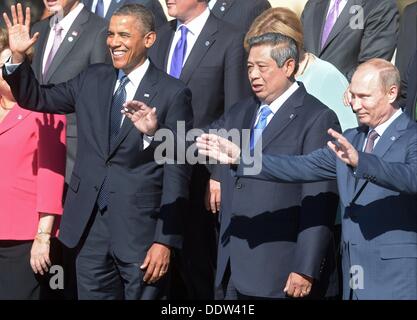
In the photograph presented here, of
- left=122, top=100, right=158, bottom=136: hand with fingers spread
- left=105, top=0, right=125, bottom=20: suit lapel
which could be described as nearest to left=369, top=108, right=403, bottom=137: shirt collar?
left=122, top=100, right=158, bottom=136: hand with fingers spread

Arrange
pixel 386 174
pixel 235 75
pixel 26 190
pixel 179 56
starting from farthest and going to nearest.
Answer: pixel 179 56 < pixel 235 75 < pixel 26 190 < pixel 386 174

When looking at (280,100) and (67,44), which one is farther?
(67,44)

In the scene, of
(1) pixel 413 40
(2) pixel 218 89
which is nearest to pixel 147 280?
(2) pixel 218 89

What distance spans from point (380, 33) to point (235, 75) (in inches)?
41.1

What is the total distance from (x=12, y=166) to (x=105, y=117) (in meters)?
0.71

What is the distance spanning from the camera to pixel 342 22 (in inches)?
313

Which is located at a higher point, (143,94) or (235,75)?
(235,75)

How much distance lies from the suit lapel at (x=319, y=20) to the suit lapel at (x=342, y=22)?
90 mm

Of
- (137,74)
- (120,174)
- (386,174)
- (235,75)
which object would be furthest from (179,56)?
(386,174)

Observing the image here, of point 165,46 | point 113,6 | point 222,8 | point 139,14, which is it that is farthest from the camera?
point 113,6

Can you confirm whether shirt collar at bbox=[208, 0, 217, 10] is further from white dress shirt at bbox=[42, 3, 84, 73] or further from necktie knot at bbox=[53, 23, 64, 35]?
necktie knot at bbox=[53, 23, 64, 35]

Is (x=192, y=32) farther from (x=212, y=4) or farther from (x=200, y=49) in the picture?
(x=212, y=4)

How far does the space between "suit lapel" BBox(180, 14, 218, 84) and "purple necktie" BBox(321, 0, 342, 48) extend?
79 cm

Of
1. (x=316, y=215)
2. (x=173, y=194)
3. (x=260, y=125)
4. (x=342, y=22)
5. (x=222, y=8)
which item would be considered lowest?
(x=316, y=215)
